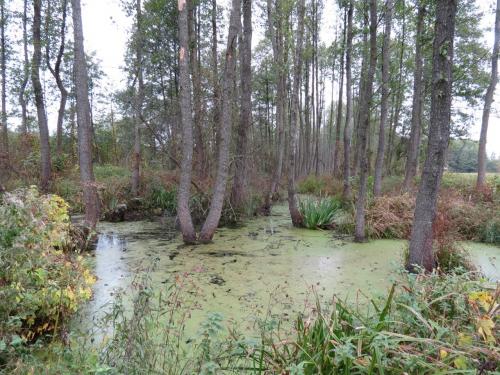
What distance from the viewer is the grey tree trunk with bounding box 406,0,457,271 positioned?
136 inches

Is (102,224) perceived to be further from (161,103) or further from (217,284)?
(161,103)

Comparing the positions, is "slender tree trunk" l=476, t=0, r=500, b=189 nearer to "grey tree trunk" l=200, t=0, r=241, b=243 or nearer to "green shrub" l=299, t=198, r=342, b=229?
"green shrub" l=299, t=198, r=342, b=229

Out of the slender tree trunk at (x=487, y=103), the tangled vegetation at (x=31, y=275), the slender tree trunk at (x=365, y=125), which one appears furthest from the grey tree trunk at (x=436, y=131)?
the slender tree trunk at (x=487, y=103)

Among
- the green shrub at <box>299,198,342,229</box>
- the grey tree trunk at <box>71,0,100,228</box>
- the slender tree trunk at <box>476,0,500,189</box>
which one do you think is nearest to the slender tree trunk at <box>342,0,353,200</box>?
the green shrub at <box>299,198,342,229</box>

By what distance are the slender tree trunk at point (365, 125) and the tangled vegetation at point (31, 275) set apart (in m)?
4.64

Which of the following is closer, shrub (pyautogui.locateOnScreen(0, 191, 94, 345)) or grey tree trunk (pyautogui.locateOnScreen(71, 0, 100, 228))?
shrub (pyautogui.locateOnScreen(0, 191, 94, 345))

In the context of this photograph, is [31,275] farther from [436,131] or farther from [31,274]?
[436,131]

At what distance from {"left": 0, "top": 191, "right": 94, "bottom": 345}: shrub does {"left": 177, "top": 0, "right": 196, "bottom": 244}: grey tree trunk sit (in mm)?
3062

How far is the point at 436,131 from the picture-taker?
3.62m

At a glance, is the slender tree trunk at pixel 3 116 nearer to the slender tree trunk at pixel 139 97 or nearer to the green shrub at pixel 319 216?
the slender tree trunk at pixel 139 97

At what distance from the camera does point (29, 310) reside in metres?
2.38

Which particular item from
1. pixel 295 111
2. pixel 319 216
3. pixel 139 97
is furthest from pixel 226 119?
pixel 139 97

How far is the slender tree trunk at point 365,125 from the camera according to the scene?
538 centimetres

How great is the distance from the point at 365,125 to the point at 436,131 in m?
2.11
